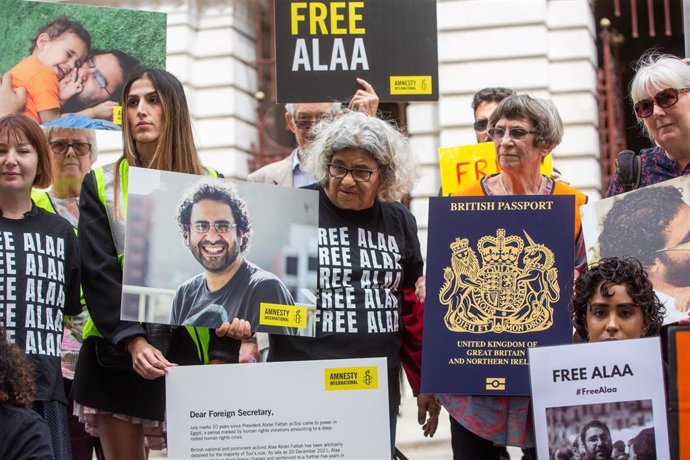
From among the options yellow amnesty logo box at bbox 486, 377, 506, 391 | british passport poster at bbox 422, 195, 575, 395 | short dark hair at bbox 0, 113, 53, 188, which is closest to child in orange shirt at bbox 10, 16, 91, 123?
short dark hair at bbox 0, 113, 53, 188

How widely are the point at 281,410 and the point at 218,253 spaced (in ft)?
2.03

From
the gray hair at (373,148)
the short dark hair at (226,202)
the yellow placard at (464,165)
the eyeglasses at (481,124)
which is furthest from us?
the eyeglasses at (481,124)

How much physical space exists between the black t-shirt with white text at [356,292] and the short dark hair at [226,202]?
306 millimetres

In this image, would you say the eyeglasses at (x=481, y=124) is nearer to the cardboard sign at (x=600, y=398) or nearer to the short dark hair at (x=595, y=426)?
the cardboard sign at (x=600, y=398)

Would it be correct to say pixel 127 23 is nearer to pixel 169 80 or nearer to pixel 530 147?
pixel 169 80

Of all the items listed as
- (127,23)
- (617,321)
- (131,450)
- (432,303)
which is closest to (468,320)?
(432,303)

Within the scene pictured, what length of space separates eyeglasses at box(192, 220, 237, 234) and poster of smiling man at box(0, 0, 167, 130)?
6.10ft

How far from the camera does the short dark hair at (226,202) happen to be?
4.11 metres

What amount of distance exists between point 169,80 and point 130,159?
0.35 meters

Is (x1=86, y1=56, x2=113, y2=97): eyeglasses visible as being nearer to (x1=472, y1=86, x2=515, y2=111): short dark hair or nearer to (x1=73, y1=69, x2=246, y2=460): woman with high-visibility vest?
(x1=73, y1=69, x2=246, y2=460): woman with high-visibility vest

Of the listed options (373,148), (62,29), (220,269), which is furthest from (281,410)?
(62,29)

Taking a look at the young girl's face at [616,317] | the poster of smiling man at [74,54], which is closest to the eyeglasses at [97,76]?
the poster of smiling man at [74,54]

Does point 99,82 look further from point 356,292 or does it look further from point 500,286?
point 500,286

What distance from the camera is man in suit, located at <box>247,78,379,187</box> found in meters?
5.24
